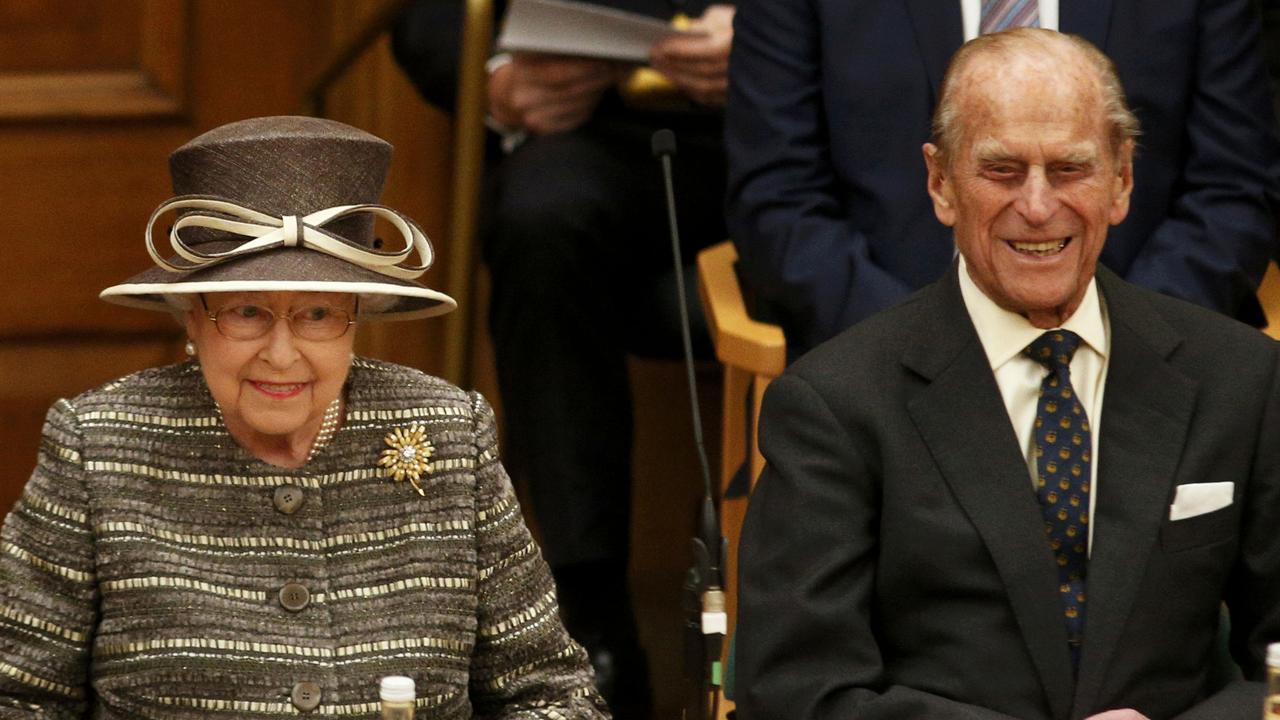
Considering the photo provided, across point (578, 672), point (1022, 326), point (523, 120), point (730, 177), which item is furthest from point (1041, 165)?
point (523, 120)

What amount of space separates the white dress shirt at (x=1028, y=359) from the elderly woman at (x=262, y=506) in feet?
1.99

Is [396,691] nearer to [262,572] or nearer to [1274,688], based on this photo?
[262,572]

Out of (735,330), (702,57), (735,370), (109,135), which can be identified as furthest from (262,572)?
(109,135)

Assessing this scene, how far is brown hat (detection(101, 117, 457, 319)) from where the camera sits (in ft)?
6.89

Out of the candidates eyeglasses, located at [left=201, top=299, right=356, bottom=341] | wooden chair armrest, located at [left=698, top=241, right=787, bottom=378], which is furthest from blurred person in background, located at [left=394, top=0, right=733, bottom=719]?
eyeglasses, located at [left=201, top=299, right=356, bottom=341]

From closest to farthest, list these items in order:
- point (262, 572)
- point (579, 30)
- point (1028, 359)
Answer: point (262, 572)
point (1028, 359)
point (579, 30)

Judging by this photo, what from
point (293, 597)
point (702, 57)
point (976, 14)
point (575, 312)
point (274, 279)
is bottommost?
point (575, 312)

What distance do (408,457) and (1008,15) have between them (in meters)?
1.34

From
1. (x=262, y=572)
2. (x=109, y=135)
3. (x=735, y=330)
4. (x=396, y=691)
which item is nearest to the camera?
(x=396, y=691)

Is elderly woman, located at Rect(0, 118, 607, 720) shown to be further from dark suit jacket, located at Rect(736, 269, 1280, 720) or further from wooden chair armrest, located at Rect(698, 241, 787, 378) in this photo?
wooden chair armrest, located at Rect(698, 241, 787, 378)

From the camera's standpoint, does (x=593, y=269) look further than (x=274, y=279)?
Yes

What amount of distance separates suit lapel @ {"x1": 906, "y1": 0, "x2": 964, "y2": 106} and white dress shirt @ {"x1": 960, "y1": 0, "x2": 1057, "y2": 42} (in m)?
0.02

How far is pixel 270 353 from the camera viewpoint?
2141 mm

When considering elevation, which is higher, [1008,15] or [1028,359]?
[1008,15]
